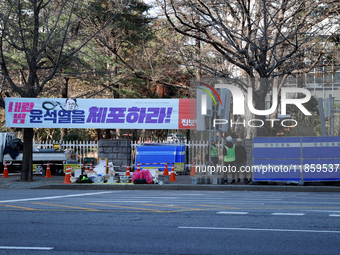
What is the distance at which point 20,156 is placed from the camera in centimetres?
2375

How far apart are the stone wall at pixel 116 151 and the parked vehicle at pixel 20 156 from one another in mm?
2107

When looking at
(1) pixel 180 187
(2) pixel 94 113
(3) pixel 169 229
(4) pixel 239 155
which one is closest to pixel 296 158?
(4) pixel 239 155

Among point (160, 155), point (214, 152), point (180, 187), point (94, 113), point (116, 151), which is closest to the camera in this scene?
point (180, 187)

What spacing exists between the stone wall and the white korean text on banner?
2.23 m

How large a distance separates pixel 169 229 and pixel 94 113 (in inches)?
586

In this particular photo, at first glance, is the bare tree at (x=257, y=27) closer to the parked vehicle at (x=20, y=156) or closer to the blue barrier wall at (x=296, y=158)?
the blue barrier wall at (x=296, y=158)

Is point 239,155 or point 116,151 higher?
point 116,151

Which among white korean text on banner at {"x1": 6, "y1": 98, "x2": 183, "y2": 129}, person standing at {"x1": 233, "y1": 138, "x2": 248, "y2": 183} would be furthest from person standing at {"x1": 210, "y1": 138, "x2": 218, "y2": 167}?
white korean text on banner at {"x1": 6, "y1": 98, "x2": 183, "y2": 129}

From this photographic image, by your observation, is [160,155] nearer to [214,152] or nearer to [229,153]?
[214,152]

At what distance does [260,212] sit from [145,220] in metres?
2.66

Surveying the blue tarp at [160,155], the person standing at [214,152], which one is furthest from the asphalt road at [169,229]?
the blue tarp at [160,155]

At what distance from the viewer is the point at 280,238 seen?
671 cm

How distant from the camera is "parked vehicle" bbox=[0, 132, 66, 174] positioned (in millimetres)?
23188

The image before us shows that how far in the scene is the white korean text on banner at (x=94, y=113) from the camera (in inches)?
834
